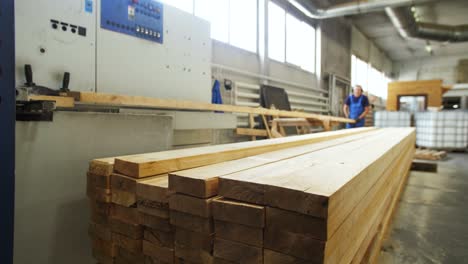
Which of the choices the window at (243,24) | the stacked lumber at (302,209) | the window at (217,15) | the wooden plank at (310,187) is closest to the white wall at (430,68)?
the window at (243,24)

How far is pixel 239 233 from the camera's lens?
2.37 ft

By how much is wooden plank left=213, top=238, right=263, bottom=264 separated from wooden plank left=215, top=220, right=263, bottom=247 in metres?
0.01

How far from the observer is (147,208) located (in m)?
0.90

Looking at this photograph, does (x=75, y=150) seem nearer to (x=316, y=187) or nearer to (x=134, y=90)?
(x=134, y=90)

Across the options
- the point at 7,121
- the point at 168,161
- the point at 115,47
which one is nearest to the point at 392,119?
the point at 115,47

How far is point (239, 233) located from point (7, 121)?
31.2 inches

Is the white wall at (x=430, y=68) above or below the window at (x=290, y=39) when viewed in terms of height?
above

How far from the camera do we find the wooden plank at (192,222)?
77 centimetres

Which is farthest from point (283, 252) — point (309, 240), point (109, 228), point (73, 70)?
point (73, 70)

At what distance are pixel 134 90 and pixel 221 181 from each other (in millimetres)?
1299

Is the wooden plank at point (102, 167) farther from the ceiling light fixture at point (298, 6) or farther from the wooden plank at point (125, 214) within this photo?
the ceiling light fixture at point (298, 6)

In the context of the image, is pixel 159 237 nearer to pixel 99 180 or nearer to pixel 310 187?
pixel 99 180

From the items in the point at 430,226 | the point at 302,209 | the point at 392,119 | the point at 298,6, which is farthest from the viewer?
the point at 392,119

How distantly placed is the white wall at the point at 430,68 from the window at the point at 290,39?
8835 millimetres
